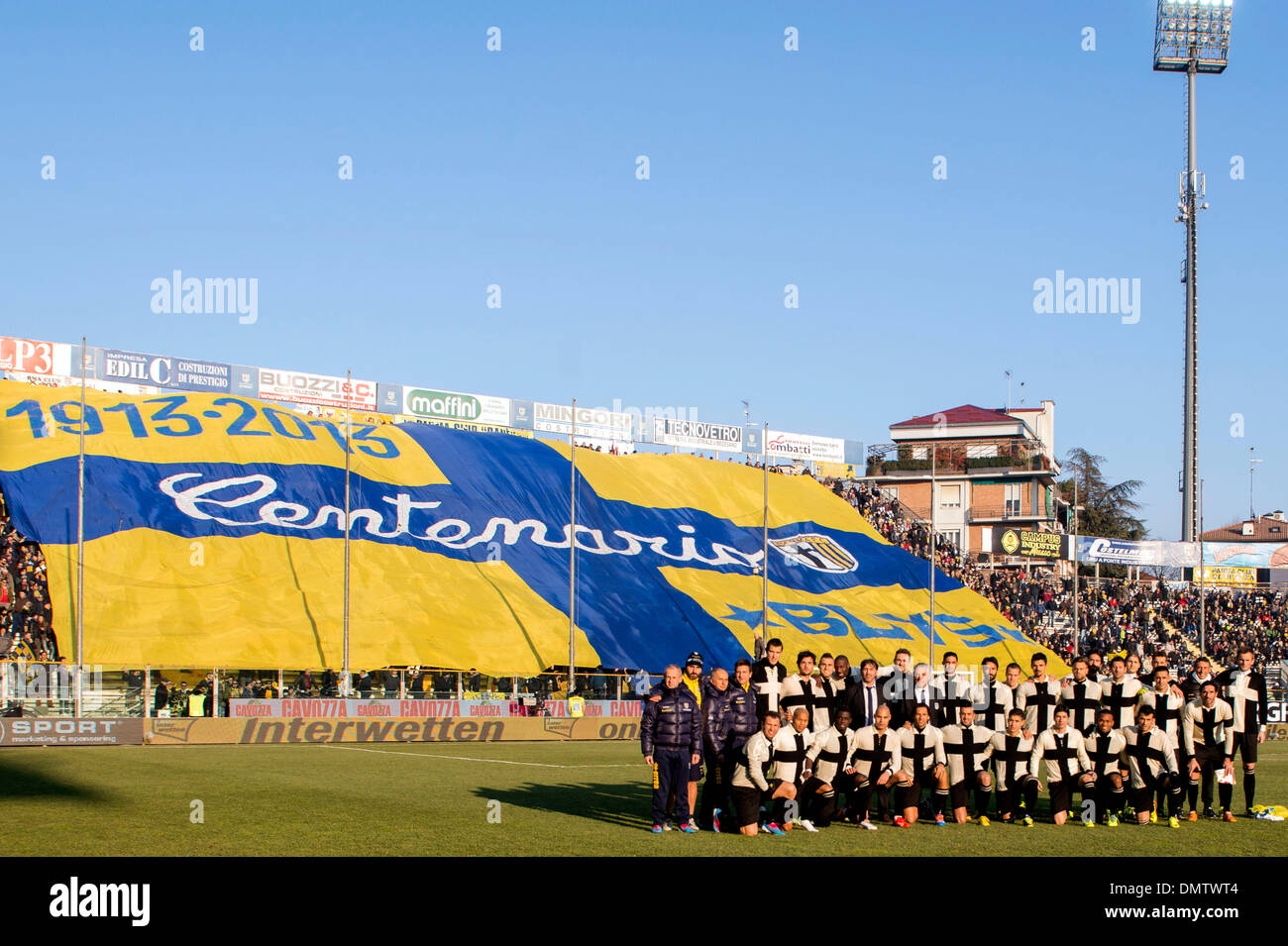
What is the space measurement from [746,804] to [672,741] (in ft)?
3.71

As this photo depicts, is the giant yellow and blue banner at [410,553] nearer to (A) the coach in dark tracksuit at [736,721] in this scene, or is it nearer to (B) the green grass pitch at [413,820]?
(B) the green grass pitch at [413,820]

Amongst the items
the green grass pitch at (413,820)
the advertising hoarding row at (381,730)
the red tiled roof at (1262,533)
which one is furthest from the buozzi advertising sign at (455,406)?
the red tiled roof at (1262,533)

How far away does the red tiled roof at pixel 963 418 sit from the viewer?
93750mm

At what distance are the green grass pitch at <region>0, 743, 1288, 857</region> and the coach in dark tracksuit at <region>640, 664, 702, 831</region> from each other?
20.7 inches

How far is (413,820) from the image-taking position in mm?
16188

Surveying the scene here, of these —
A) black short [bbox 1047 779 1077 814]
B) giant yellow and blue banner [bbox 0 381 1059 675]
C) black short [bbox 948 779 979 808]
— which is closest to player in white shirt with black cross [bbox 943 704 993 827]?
black short [bbox 948 779 979 808]

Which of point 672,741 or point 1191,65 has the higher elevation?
point 1191,65

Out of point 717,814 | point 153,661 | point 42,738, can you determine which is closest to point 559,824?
point 717,814

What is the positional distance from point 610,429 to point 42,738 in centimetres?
5533

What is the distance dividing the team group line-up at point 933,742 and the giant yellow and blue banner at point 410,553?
27.2m

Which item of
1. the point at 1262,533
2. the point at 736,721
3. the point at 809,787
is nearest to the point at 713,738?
the point at 736,721

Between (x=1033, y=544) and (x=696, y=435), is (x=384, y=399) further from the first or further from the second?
(x=1033, y=544)

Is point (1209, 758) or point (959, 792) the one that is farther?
point (1209, 758)
